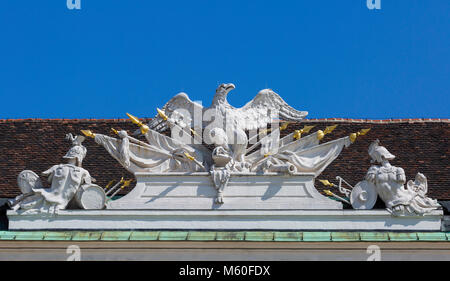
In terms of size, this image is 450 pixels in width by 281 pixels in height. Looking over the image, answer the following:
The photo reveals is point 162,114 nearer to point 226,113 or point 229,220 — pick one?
point 226,113

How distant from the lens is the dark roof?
23891mm

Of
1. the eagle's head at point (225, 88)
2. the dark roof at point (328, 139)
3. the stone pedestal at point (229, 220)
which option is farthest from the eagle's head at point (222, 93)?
the dark roof at point (328, 139)

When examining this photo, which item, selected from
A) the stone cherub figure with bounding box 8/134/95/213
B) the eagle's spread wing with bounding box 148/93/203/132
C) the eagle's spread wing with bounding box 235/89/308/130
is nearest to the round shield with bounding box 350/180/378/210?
the eagle's spread wing with bounding box 235/89/308/130

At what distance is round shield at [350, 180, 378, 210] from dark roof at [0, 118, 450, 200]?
2965 mm

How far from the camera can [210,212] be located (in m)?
20.0

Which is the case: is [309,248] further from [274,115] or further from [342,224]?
[274,115]

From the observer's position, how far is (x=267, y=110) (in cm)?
2142

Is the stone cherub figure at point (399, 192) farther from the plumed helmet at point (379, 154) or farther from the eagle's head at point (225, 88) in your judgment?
the eagle's head at point (225, 88)

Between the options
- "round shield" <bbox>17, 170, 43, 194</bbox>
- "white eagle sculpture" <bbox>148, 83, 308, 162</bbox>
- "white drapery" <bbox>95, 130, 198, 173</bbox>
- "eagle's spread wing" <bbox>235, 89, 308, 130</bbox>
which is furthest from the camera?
"eagle's spread wing" <bbox>235, 89, 308, 130</bbox>

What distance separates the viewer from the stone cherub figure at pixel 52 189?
2016cm

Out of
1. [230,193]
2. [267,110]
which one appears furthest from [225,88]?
[230,193]

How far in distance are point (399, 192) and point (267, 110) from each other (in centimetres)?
304

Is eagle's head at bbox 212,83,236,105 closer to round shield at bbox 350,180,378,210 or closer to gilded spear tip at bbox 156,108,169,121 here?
gilded spear tip at bbox 156,108,169,121
